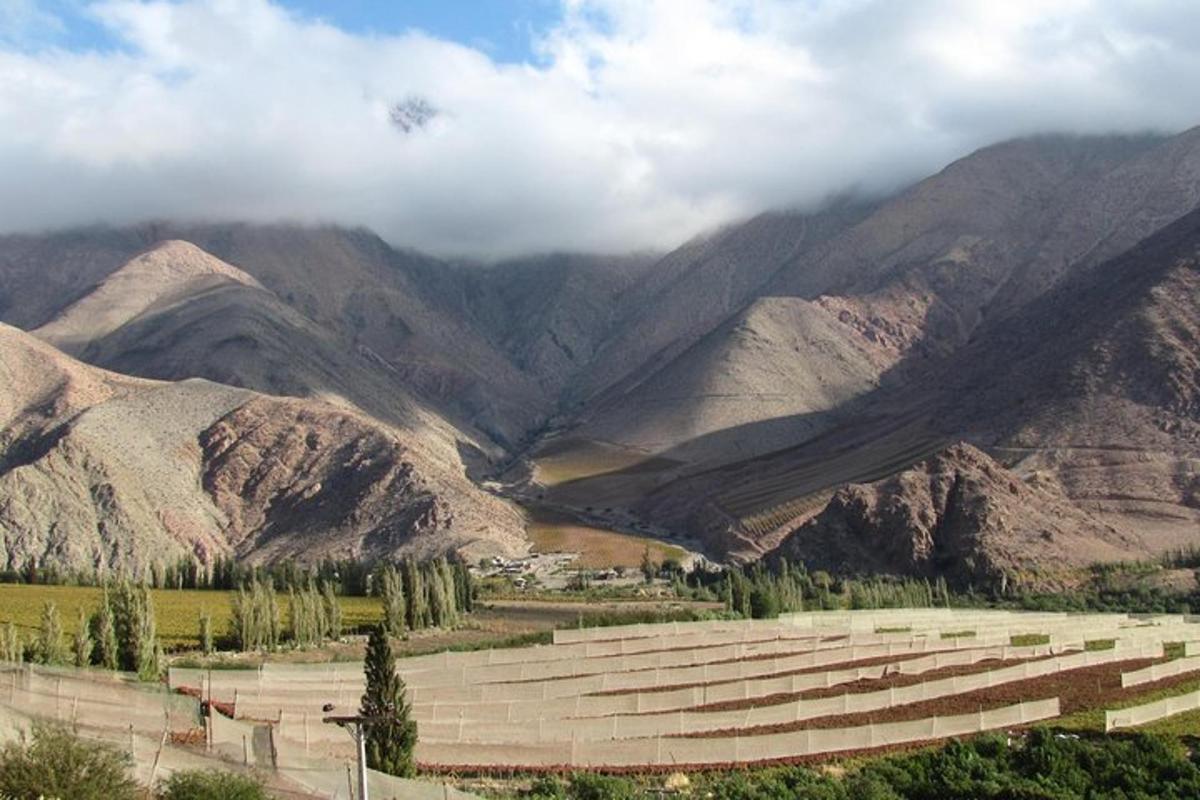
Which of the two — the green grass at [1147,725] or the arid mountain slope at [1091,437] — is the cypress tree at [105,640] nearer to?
the green grass at [1147,725]

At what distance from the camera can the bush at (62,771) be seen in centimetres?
2523

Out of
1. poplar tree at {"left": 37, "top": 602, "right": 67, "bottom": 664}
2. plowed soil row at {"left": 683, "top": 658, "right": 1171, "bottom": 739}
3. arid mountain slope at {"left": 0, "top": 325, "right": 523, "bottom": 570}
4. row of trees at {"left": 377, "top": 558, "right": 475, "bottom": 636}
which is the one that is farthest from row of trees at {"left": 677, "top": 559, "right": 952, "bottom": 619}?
poplar tree at {"left": 37, "top": 602, "right": 67, "bottom": 664}

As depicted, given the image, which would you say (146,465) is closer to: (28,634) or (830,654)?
(28,634)

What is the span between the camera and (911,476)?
13900 cm

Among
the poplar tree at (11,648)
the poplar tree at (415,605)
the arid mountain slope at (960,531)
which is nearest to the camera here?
the poplar tree at (11,648)

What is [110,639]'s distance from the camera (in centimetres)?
6084

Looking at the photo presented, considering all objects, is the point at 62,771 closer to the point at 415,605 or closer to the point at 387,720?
the point at 387,720

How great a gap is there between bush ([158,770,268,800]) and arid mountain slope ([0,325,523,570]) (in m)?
121

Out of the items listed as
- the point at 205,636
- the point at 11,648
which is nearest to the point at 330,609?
the point at 205,636

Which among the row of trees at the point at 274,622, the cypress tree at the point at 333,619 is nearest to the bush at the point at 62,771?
the row of trees at the point at 274,622

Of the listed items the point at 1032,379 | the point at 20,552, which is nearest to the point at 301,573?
the point at 20,552

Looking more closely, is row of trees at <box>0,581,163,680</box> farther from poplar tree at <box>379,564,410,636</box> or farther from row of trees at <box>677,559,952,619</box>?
row of trees at <box>677,559,952,619</box>

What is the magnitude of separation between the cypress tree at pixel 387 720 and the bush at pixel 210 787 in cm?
852

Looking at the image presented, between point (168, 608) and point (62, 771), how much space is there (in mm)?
69859
